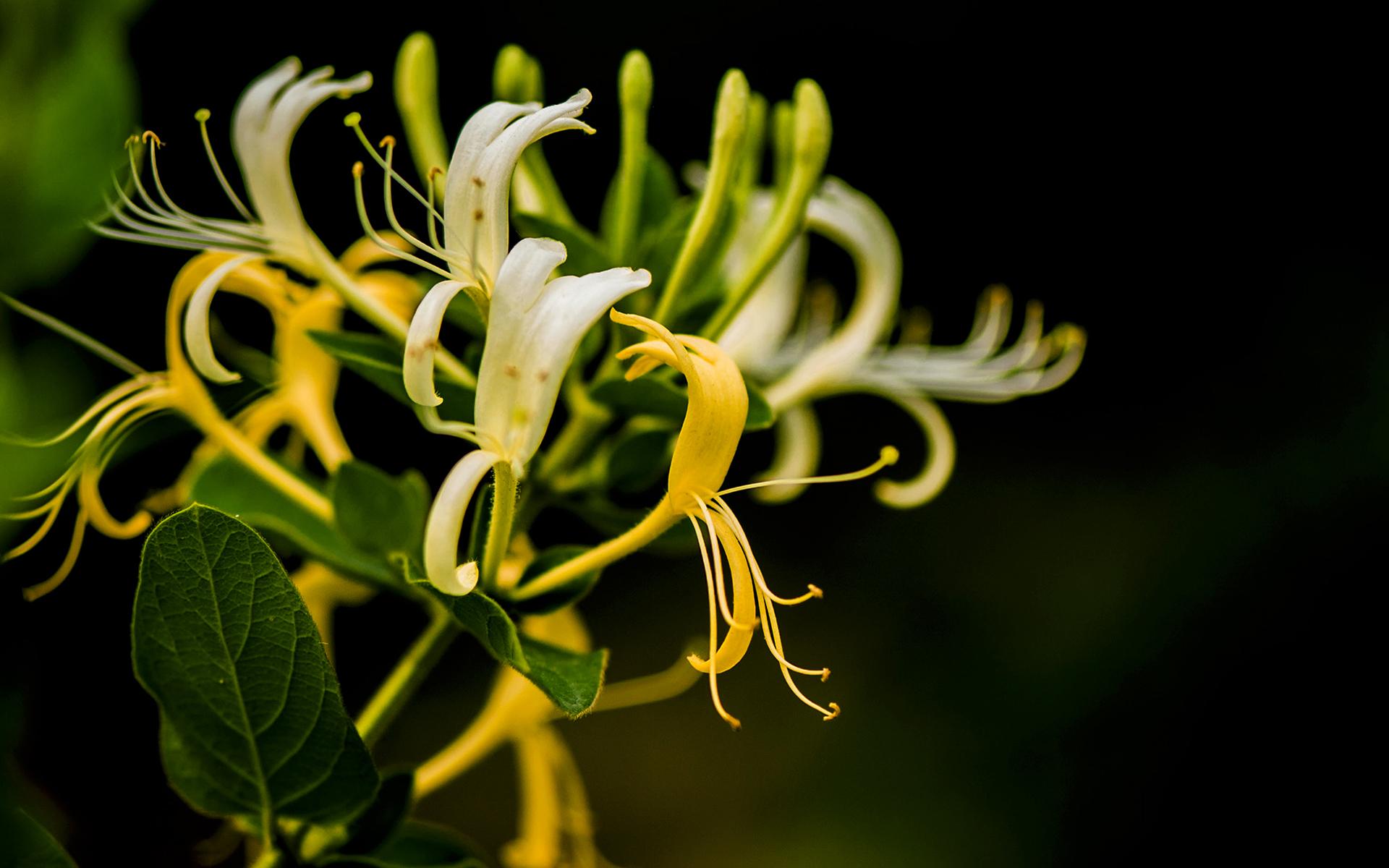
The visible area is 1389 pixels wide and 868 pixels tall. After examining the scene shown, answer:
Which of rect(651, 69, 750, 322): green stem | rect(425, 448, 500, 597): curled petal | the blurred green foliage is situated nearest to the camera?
the blurred green foliage

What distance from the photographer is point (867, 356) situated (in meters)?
1.07

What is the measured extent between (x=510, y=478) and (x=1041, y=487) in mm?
2760

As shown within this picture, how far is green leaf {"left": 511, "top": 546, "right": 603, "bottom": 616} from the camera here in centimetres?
74

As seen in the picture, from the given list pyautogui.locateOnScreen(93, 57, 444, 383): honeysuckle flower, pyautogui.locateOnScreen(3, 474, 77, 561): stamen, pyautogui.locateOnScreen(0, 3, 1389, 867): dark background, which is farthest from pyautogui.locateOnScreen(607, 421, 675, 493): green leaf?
pyautogui.locateOnScreen(0, 3, 1389, 867): dark background

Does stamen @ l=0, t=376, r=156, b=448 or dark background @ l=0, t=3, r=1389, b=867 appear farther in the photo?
dark background @ l=0, t=3, r=1389, b=867

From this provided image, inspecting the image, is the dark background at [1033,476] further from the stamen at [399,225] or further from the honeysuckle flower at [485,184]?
the honeysuckle flower at [485,184]

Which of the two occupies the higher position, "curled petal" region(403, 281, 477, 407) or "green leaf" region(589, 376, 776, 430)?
"curled petal" region(403, 281, 477, 407)

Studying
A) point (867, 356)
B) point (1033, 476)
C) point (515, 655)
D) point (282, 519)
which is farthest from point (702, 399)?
point (1033, 476)

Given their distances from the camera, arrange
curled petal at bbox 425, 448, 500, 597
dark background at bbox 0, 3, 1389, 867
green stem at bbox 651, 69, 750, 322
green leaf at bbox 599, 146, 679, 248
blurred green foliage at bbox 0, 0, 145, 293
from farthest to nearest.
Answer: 1. dark background at bbox 0, 3, 1389, 867
2. green leaf at bbox 599, 146, 679, 248
3. green stem at bbox 651, 69, 750, 322
4. curled petal at bbox 425, 448, 500, 597
5. blurred green foliage at bbox 0, 0, 145, 293

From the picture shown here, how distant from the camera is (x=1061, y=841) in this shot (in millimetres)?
2834

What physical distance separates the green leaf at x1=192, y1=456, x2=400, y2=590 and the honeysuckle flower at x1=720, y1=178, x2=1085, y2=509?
0.31 metres

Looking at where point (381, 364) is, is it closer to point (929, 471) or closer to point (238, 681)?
point (238, 681)

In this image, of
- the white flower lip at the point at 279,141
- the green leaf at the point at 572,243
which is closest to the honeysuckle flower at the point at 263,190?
the white flower lip at the point at 279,141

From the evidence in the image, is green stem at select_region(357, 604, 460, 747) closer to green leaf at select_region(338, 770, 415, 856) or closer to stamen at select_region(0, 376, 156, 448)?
green leaf at select_region(338, 770, 415, 856)
